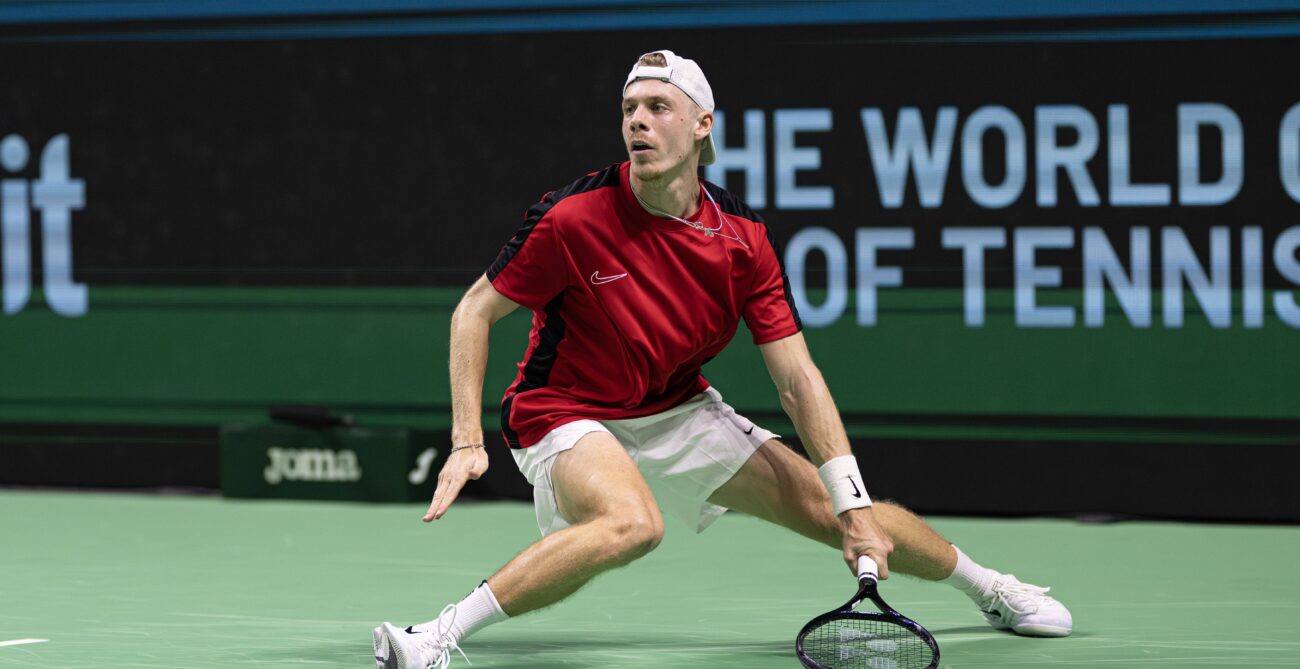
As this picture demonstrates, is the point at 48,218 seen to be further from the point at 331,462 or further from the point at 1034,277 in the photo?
the point at 1034,277

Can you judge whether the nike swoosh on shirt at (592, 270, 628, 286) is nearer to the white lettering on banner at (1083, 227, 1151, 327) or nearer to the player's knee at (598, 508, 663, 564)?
the player's knee at (598, 508, 663, 564)

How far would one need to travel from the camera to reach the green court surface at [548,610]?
203 inches

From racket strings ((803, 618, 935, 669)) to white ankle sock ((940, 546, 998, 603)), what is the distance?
0.45 metres

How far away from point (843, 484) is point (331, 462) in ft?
13.2

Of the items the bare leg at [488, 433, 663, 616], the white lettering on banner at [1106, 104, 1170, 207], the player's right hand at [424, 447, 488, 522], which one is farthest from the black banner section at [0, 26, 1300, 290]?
the player's right hand at [424, 447, 488, 522]

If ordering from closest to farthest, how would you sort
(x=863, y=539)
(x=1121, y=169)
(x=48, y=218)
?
(x=863, y=539), (x=1121, y=169), (x=48, y=218)

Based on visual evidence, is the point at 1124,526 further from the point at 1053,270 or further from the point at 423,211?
the point at 423,211

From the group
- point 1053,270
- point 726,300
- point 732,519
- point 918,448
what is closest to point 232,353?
point 732,519

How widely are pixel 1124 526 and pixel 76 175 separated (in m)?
4.76

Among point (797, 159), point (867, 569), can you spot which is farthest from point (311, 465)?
point (867, 569)

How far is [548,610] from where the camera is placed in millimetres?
5801

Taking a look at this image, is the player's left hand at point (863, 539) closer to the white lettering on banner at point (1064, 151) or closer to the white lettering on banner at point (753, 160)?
the white lettering on banner at point (1064, 151)

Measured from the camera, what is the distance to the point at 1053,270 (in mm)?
7727

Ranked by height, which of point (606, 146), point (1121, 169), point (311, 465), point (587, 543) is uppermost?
point (606, 146)
